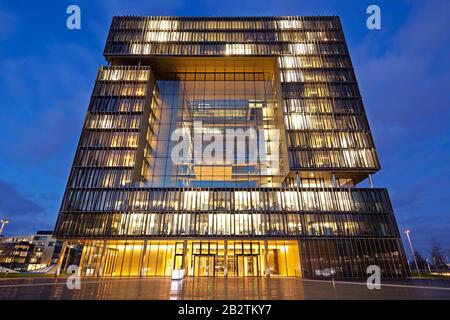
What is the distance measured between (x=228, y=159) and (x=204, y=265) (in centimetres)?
1716

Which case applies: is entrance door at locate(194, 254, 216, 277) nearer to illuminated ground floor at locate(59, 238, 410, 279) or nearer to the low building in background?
illuminated ground floor at locate(59, 238, 410, 279)

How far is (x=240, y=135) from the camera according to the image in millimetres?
42594

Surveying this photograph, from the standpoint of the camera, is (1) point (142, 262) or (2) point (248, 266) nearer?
(1) point (142, 262)

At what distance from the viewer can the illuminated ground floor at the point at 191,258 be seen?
1278 inches

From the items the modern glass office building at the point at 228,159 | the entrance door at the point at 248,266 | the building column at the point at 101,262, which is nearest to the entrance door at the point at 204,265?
the modern glass office building at the point at 228,159

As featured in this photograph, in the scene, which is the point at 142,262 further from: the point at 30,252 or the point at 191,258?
the point at 30,252

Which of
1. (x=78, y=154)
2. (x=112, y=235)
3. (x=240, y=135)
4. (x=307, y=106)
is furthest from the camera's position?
(x=240, y=135)

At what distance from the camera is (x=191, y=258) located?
3347 centimetres

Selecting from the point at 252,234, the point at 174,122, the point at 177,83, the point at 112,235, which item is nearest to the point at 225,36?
the point at 177,83

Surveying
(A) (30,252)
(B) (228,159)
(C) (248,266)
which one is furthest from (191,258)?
(A) (30,252)

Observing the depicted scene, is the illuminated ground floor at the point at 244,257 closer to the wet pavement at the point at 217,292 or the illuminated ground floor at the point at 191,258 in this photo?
the illuminated ground floor at the point at 191,258

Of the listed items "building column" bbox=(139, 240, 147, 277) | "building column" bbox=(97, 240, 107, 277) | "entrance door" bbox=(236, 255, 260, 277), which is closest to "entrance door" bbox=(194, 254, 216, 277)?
"entrance door" bbox=(236, 255, 260, 277)
